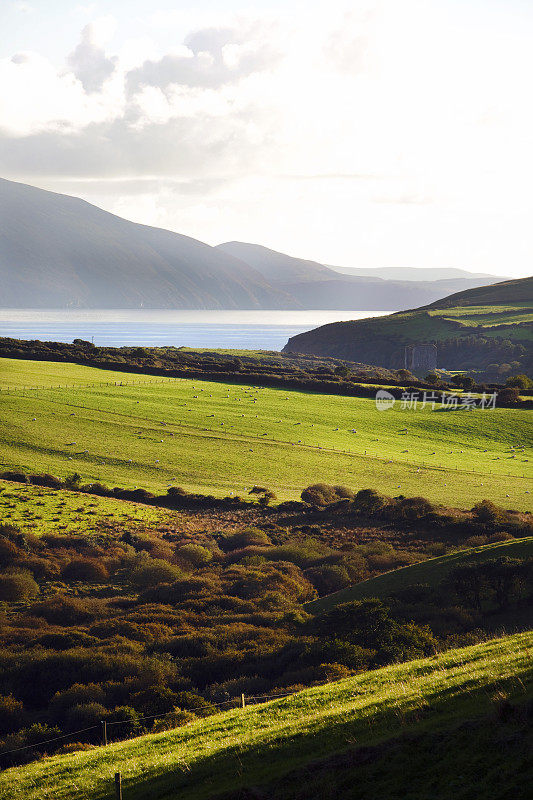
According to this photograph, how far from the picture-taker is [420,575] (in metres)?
37.6

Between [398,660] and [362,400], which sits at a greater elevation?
[362,400]

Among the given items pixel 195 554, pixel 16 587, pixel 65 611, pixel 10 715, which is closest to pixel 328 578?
pixel 195 554

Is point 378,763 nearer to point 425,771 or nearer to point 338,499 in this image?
point 425,771

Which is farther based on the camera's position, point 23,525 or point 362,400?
point 362,400

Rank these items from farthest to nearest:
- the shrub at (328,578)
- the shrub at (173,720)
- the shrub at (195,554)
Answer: the shrub at (195,554), the shrub at (328,578), the shrub at (173,720)

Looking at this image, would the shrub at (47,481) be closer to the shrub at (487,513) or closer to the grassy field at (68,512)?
the grassy field at (68,512)

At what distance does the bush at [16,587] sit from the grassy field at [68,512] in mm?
9707

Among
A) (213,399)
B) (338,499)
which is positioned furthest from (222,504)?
(213,399)

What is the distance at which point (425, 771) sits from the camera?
40.9ft

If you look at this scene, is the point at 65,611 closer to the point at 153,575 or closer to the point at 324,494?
the point at 153,575

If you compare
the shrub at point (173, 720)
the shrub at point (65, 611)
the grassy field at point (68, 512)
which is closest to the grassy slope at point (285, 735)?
the shrub at point (173, 720)

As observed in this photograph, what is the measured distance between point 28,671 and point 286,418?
67.4 meters

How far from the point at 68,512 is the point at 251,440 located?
3190 cm

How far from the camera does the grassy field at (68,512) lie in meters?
52.2
